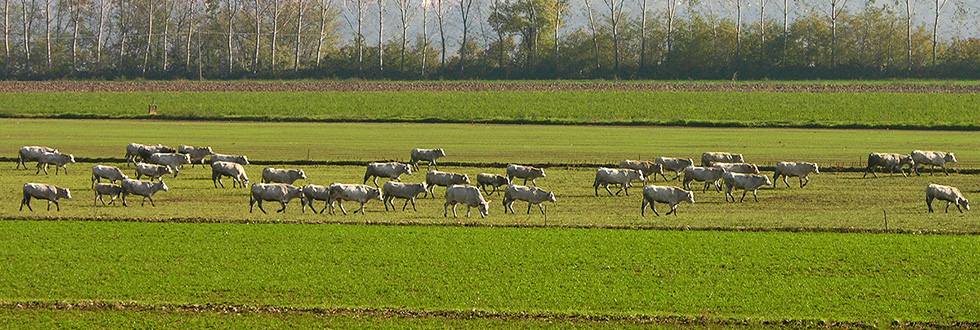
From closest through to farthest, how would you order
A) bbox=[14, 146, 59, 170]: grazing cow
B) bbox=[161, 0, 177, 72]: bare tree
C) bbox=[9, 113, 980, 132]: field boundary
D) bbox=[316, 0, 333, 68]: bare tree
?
1. bbox=[14, 146, 59, 170]: grazing cow
2. bbox=[9, 113, 980, 132]: field boundary
3. bbox=[316, 0, 333, 68]: bare tree
4. bbox=[161, 0, 177, 72]: bare tree

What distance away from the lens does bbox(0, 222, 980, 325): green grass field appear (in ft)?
90.7

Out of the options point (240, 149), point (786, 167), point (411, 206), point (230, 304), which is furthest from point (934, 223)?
point (240, 149)

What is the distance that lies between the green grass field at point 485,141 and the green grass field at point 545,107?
5762 millimetres

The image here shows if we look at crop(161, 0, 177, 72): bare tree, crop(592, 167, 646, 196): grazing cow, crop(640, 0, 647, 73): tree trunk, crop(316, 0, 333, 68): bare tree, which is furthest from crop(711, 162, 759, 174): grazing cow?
crop(161, 0, 177, 72): bare tree

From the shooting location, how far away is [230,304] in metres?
27.3

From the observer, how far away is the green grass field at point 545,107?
305 feet

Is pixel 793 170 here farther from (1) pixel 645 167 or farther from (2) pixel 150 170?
(2) pixel 150 170

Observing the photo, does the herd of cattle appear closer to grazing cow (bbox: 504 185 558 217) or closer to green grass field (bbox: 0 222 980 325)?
grazing cow (bbox: 504 185 558 217)

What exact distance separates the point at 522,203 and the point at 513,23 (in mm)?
111954

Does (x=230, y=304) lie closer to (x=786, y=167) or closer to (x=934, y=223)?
(x=934, y=223)

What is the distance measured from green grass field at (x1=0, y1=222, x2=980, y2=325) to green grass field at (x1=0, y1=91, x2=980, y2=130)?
5554 centimetres

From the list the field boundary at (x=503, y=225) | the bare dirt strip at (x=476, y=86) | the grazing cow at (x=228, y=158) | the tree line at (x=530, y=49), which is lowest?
the field boundary at (x=503, y=225)

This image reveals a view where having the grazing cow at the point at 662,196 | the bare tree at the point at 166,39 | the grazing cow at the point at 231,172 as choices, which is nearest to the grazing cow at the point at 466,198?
the grazing cow at the point at 662,196

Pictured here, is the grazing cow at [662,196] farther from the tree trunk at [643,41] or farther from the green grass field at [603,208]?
the tree trunk at [643,41]
